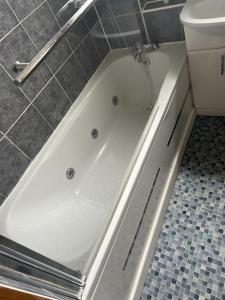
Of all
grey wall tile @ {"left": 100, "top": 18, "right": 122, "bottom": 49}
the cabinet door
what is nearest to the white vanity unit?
the cabinet door

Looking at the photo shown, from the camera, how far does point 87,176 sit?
1625 millimetres

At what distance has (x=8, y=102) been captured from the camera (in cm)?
120

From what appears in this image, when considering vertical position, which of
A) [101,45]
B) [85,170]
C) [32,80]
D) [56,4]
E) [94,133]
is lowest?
[85,170]

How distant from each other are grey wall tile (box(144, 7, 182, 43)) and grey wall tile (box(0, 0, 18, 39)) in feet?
2.63

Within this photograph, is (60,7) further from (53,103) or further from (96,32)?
(53,103)

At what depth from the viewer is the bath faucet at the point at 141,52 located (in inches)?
65.6

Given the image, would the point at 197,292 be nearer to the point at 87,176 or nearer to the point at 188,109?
the point at 87,176

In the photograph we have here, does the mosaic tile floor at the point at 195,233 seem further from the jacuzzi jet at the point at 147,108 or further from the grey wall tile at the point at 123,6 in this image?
the grey wall tile at the point at 123,6

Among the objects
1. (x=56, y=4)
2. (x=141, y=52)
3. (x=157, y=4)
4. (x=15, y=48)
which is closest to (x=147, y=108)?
(x=141, y=52)

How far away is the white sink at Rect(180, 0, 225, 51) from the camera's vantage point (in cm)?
124

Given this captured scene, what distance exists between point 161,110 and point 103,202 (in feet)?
2.02

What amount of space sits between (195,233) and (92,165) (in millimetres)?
749

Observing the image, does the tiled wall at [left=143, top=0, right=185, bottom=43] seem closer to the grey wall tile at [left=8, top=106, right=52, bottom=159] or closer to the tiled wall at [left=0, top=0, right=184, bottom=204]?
the tiled wall at [left=0, top=0, right=184, bottom=204]

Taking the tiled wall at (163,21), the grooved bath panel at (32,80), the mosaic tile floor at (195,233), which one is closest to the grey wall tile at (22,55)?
the grooved bath panel at (32,80)
